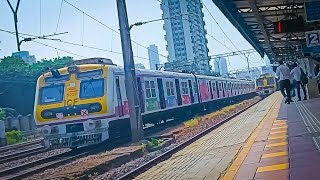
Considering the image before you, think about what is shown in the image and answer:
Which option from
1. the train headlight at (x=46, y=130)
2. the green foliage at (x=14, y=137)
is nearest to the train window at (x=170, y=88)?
the train headlight at (x=46, y=130)

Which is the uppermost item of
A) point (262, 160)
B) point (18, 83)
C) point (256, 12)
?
point (18, 83)

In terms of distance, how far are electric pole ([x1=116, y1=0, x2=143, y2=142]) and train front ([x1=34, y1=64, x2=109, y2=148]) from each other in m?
0.75

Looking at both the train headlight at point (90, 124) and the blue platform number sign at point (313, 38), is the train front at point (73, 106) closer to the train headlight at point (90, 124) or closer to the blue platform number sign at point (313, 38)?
the train headlight at point (90, 124)

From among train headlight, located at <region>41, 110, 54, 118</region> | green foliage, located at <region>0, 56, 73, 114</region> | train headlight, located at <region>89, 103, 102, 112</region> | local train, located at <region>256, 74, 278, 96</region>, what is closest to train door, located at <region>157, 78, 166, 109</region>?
train headlight, located at <region>89, 103, 102, 112</region>

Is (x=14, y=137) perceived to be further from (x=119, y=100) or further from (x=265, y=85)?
(x=265, y=85)

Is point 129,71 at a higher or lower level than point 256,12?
lower

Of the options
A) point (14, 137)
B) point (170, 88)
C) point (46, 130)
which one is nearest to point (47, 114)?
point (46, 130)

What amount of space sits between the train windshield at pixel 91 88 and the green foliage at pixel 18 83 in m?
29.4

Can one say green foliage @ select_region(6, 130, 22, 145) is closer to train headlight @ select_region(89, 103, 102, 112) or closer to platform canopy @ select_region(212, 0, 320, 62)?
train headlight @ select_region(89, 103, 102, 112)

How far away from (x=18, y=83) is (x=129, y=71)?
108 ft

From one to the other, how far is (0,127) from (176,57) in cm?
4500

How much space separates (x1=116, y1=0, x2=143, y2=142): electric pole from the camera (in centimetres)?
1411

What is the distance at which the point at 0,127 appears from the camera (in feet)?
81.5

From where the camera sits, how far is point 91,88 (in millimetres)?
14367
